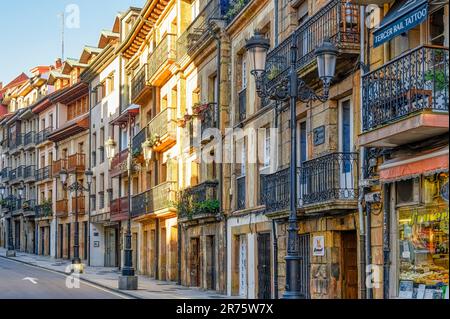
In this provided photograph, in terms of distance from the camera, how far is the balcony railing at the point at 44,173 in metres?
55.9

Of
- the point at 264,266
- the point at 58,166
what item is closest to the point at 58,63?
the point at 58,166

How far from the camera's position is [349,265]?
1734 cm

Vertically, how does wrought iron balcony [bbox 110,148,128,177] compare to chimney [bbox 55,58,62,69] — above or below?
below

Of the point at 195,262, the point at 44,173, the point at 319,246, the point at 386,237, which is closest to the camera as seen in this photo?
the point at 386,237

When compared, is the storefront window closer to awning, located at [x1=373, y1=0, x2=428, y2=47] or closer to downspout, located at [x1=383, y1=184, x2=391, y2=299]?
downspout, located at [x1=383, y1=184, x2=391, y2=299]

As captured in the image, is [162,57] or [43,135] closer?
[162,57]

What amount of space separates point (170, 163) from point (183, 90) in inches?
113

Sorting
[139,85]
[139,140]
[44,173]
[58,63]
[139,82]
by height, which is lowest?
[44,173]

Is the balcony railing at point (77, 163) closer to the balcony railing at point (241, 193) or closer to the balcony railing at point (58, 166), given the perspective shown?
the balcony railing at point (58, 166)

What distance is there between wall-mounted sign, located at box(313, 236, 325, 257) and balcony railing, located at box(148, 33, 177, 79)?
14461 millimetres

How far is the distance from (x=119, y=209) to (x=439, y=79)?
29.5 m

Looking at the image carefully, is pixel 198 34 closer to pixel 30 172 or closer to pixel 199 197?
pixel 199 197

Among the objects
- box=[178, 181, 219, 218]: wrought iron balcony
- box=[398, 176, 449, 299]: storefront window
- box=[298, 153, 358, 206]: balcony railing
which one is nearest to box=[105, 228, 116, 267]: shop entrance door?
box=[178, 181, 219, 218]: wrought iron balcony

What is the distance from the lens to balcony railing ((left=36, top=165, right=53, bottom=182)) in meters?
55.9
